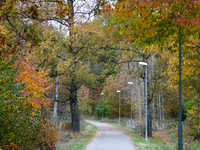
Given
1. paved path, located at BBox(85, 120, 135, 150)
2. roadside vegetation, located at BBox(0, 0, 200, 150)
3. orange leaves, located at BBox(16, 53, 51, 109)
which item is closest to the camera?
roadside vegetation, located at BBox(0, 0, 200, 150)

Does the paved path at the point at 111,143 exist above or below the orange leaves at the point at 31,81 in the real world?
below

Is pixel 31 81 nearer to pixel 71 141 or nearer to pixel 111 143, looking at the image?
pixel 71 141

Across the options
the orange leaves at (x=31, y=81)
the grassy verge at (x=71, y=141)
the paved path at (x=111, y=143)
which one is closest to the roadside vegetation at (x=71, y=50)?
the orange leaves at (x=31, y=81)

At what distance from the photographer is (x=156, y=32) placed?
21.0 ft

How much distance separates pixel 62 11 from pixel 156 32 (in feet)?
9.18

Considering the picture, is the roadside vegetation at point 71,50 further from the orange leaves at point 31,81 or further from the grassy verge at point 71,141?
the grassy verge at point 71,141

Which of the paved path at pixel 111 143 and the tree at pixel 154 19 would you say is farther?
the paved path at pixel 111 143

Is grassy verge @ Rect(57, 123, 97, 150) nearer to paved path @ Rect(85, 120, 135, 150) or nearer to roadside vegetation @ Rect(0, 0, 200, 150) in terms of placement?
roadside vegetation @ Rect(0, 0, 200, 150)

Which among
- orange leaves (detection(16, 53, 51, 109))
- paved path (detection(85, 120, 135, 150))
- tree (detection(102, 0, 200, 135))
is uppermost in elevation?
tree (detection(102, 0, 200, 135))

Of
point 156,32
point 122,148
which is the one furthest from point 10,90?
point 122,148

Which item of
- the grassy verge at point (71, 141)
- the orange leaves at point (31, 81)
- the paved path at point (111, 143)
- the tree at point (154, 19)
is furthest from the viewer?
the paved path at point (111, 143)

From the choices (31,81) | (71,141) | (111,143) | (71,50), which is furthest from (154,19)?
(71,50)

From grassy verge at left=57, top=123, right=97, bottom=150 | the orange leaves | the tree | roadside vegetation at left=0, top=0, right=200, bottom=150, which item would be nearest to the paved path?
grassy verge at left=57, top=123, right=97, bottom=150

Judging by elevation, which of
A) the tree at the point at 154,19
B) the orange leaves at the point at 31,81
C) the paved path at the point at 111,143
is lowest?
the paved path at the point at 111,143
